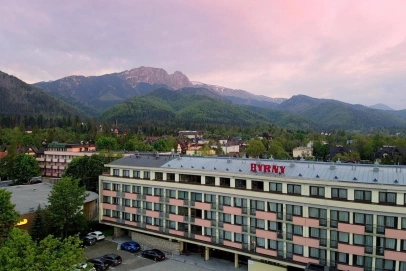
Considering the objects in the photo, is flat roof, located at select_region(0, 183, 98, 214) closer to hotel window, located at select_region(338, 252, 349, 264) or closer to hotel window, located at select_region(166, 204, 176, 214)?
hotel window, located at select_region(166, 204, 176, 214)

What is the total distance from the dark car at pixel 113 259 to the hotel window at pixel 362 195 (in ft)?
99.2

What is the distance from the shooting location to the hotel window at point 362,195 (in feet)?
107

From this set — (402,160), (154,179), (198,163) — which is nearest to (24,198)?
(154,179)

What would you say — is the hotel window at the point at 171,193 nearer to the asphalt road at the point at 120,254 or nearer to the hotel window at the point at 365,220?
the asphalt road at the point at 120,254

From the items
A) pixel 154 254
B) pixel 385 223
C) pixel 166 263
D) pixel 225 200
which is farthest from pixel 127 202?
pixel 385 223

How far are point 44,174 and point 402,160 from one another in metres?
120

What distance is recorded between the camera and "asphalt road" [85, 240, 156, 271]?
42500 mm

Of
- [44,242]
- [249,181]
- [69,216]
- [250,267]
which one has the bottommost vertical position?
[250,267]

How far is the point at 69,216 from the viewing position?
48.6 meters

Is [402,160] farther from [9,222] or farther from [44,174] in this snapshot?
[44,174]

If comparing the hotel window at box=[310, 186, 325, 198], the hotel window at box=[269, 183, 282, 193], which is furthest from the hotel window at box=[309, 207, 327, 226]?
the hotel window at box=[269, 183, 282, 193]

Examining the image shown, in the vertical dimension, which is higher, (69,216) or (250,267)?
(69,216)

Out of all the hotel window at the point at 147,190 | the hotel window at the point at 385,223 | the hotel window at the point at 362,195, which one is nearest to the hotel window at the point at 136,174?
the hotel window at the point at 147,190

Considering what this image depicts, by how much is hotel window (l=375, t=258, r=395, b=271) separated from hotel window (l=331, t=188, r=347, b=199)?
22.0 feet
